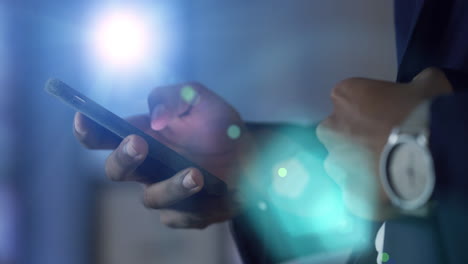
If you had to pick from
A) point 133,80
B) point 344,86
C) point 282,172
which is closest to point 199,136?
point 282,172

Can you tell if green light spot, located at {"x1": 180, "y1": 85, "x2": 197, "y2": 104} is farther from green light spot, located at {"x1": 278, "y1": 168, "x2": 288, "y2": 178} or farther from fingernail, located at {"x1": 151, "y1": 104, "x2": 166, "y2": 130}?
green light spot, located at {"x1": 278, "y1": 168, "x2": 288, "y2": 178}

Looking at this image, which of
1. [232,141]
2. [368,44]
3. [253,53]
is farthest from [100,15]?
[232,141]

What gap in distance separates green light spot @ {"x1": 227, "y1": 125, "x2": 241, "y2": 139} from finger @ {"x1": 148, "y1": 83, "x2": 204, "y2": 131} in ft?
0.29

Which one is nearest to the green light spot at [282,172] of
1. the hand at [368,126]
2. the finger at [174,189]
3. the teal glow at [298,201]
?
the teal glow at [298,201]

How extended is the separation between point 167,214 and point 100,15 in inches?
50.1

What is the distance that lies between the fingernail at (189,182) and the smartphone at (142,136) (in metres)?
0.02

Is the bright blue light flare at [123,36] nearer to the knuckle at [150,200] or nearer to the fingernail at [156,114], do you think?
the fingernail at [156,114]

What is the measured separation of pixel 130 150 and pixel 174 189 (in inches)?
3.6

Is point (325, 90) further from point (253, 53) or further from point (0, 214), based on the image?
point (0, 214)

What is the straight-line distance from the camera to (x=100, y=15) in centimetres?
180

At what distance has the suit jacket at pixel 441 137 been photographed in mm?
337

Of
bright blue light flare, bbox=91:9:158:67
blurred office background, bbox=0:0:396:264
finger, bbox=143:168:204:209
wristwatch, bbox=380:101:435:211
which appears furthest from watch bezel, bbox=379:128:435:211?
bright blue light flare, bbox=91:9:158:67

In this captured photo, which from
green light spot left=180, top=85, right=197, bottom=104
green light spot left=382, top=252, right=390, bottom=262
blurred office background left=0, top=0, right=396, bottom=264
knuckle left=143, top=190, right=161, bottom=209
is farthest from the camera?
blurred office background left=0, top=0, right=396, bottom=264

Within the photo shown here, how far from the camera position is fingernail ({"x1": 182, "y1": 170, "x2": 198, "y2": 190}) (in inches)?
23.2
